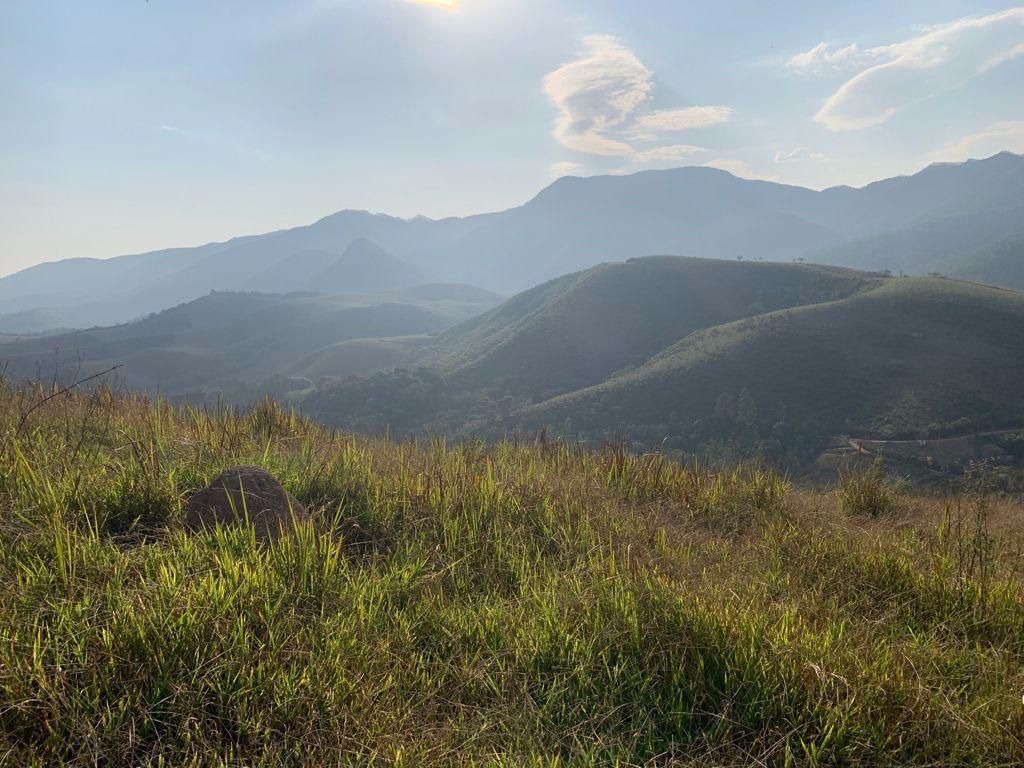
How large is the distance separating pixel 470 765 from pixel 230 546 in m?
1.77

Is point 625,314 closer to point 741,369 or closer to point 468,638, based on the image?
point 741,369

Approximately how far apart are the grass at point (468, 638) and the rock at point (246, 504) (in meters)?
0.13

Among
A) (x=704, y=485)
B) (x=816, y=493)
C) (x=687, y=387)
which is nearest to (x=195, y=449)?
(x=704, y=485)

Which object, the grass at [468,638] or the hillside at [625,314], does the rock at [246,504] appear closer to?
the grass at [468,638]

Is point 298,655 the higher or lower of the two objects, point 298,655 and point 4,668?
the lower

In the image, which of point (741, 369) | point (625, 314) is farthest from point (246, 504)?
point (625, 314)

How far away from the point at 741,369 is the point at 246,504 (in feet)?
279

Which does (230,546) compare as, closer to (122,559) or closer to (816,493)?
(122,559)

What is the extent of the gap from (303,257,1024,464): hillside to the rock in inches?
1901

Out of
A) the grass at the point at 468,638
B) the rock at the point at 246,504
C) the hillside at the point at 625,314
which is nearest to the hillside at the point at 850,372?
the hillside at the point at 625,314

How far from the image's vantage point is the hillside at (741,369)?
220ft

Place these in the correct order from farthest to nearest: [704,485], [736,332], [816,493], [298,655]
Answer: [736,332] < [816,493] < [704,485] < [298,655]

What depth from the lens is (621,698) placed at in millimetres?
2395

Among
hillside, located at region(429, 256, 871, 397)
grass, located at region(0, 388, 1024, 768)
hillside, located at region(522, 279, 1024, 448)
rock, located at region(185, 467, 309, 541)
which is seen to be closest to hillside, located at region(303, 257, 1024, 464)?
hillside, located at region(522, 279, 1024, 448)
